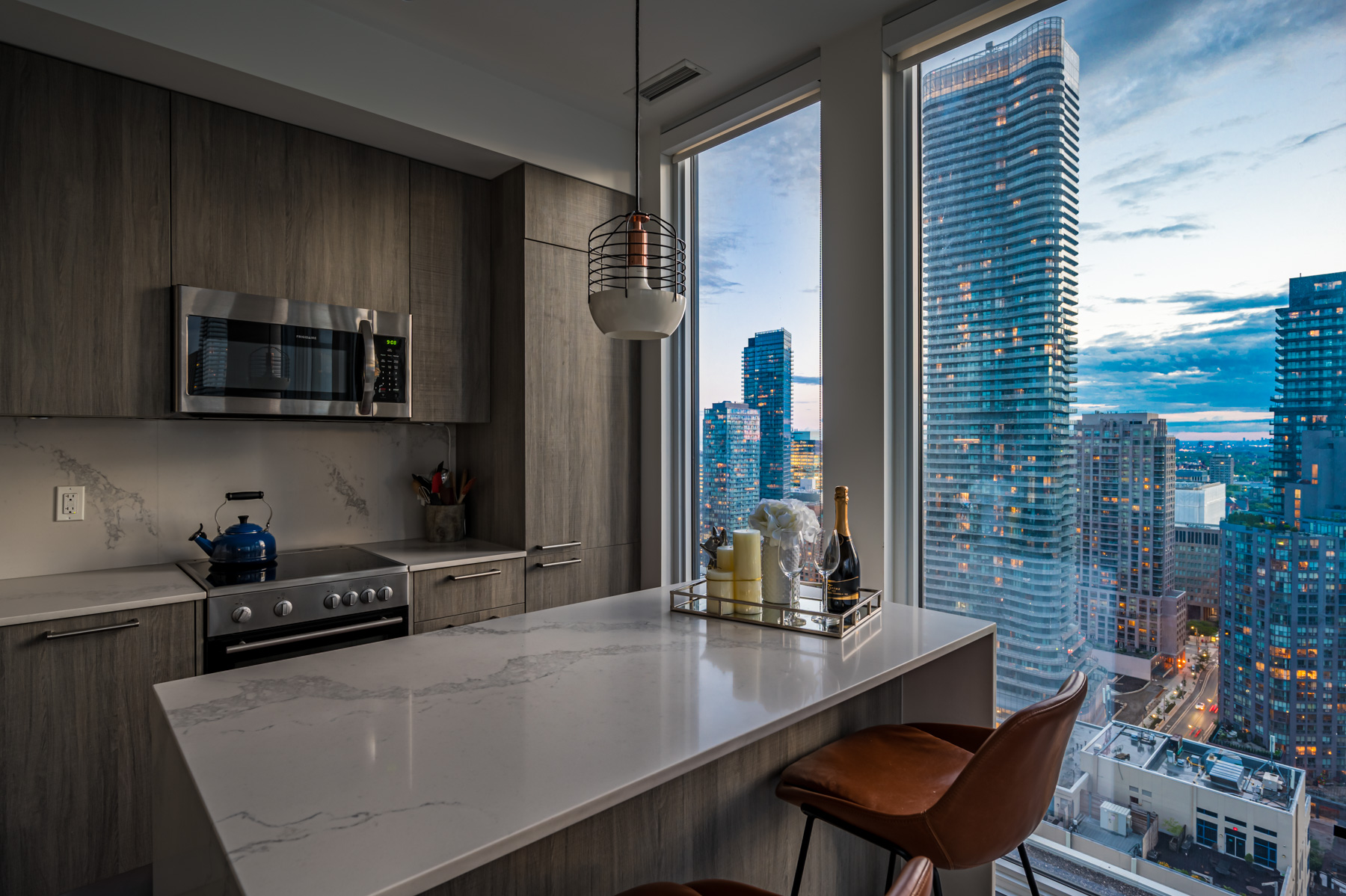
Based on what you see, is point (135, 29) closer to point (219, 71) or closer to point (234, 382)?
point (219, 71)

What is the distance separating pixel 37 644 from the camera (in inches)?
74.2

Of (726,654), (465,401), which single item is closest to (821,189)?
(465,401)

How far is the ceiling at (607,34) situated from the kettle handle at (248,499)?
1708mm

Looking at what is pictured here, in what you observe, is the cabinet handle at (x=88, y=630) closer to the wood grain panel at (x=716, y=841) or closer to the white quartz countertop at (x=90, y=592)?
the white quartz countertop at (x=90, y=592)

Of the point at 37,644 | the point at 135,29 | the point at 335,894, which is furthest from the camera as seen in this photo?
the point at 135,29

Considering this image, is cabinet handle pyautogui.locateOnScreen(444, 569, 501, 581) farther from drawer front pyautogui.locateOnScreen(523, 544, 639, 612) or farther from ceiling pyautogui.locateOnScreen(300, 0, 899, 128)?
ceiling pyautogui.locateOnScreen(300, 0, 899, 128)

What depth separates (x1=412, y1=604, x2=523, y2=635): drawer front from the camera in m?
2.63

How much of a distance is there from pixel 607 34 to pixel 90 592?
246 cm

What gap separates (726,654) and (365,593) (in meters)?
1.54

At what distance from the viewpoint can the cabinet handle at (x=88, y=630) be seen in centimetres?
190

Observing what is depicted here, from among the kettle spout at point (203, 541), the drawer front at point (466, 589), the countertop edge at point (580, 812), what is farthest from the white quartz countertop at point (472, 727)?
the kettle spout at point (203, 541)

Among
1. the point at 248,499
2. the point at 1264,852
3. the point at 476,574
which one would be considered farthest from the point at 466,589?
the point at 1264,852

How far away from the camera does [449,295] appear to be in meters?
3.00

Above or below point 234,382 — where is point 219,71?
above
